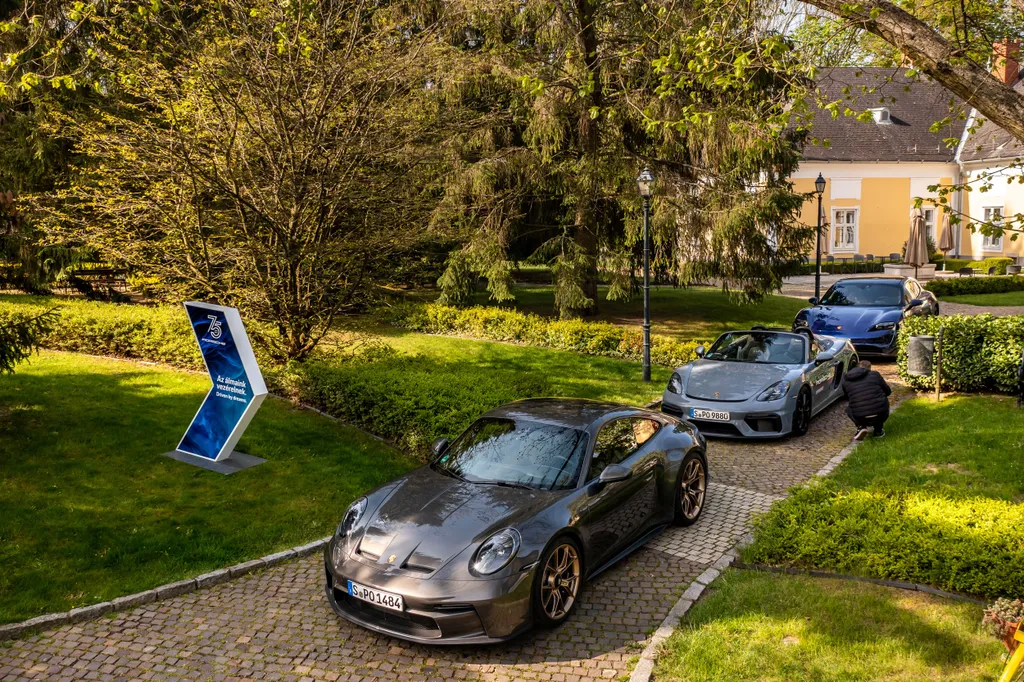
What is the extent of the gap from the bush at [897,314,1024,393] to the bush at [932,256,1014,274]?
28.0 m

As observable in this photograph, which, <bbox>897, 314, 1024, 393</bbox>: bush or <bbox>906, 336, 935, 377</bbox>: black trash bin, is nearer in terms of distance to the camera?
<bbox>897, 314, 1024, 393</bbox>: bush

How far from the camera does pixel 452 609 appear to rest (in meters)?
5.49

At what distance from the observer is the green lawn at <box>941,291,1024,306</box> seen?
27234 mm

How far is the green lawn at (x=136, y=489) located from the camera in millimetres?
6988

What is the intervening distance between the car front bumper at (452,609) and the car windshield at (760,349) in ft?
25.0

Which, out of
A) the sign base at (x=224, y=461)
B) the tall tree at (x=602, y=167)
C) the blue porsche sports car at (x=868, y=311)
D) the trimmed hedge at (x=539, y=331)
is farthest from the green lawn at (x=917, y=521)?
the tall tree at (x=602, y=167)

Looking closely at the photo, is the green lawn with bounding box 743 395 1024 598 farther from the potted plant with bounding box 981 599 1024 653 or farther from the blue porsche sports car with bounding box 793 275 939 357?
the blue porsche sports car with bounding box 793 275 939 357

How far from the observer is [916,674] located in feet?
16.7

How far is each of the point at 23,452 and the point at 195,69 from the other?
659 centimetres

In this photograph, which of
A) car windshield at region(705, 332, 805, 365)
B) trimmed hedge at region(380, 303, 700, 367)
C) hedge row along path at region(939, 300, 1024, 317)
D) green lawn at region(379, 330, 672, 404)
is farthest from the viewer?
hedge row along path at region(939, 300, 1024, 317)

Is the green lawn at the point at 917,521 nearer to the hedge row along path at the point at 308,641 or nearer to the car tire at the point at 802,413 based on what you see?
the hedge row along path at the point at 308,641

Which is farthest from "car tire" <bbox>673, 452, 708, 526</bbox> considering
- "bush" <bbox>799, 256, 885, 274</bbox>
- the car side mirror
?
"bush" <bbox>799, 256, 885, 274</bbox>

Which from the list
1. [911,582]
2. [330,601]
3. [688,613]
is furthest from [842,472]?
[330,601]

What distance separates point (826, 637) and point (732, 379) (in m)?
6.33
